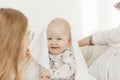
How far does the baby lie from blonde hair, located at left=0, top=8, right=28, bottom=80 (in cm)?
50

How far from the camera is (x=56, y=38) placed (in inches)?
61.1

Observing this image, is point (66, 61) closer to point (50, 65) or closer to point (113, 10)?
point (50, 65)

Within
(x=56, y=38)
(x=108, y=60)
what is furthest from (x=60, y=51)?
(x=108, y=60)

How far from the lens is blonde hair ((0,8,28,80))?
995mm

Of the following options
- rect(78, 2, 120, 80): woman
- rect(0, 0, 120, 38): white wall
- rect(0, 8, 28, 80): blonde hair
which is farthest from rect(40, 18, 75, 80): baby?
rect(0, 8, 28, 80): blonde hair

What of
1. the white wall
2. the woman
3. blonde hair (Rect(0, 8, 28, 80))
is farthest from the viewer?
the white wall

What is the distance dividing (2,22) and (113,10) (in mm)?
1441

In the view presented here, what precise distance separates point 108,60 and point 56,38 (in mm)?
344

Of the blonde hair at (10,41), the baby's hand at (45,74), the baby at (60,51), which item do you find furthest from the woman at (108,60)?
the blonde hair at (10,41)

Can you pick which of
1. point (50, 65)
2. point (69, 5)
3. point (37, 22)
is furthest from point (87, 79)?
point (69, 5)

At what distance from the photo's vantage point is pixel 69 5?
6.90 feet

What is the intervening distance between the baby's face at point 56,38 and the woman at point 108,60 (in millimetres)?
254

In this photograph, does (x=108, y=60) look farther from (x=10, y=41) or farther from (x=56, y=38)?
(x=10, y=41)

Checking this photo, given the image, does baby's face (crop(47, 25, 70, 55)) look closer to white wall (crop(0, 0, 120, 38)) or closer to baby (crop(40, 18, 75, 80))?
baby (crop(40, 18, 75, 80))
